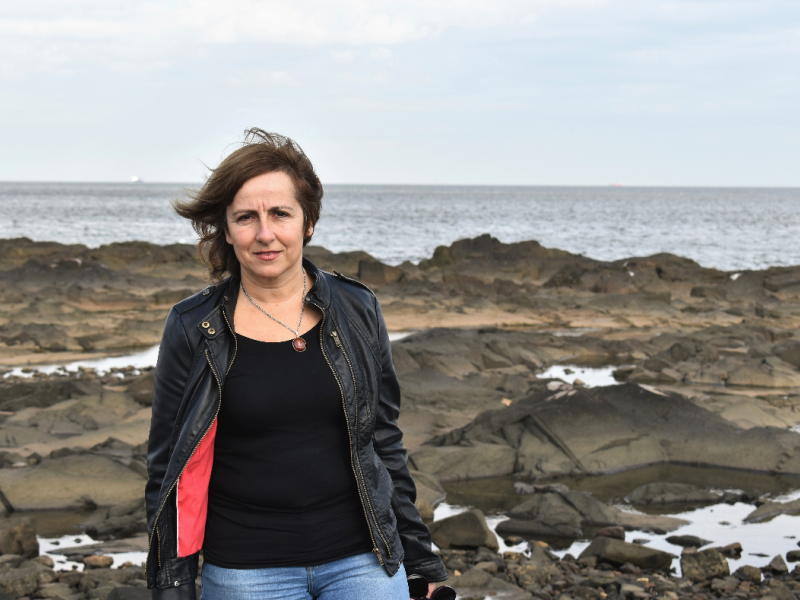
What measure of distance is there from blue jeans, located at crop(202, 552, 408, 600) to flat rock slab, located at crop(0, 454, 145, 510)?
16.9 ft

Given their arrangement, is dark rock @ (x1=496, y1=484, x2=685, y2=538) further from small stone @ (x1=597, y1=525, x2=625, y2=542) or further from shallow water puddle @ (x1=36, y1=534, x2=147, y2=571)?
shallow water puddle @ (x1=36, y1=534, x2=147, y2=571)

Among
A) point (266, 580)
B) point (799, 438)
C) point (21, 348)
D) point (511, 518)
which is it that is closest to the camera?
point (266, 580)

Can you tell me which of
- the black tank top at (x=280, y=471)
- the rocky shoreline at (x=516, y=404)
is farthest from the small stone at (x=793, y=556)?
the black tank top at (x=280, y=471)

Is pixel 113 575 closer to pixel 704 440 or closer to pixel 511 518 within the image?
pixel 511 518

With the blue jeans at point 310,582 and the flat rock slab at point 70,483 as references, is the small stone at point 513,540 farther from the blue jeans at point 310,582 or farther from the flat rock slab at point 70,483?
the blue jeans at point 310,582

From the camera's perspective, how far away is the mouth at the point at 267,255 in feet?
8.20

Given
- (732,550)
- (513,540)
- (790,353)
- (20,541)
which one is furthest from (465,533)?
(790,353)

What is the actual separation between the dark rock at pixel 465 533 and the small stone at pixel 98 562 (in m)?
2.18

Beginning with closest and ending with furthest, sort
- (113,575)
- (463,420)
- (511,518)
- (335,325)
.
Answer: (335,325) < (113,575) < (511,518) < (463,420)

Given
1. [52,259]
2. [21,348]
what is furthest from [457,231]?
A: [21,348]

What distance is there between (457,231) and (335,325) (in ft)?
203

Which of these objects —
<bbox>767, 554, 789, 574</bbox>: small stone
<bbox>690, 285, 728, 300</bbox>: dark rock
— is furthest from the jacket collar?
<bbox>690, 285, 728, 300</bbox>: dark rock

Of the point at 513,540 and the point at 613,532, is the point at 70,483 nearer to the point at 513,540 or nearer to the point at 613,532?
the point at 513,540

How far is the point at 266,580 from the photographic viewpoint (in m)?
2.35
